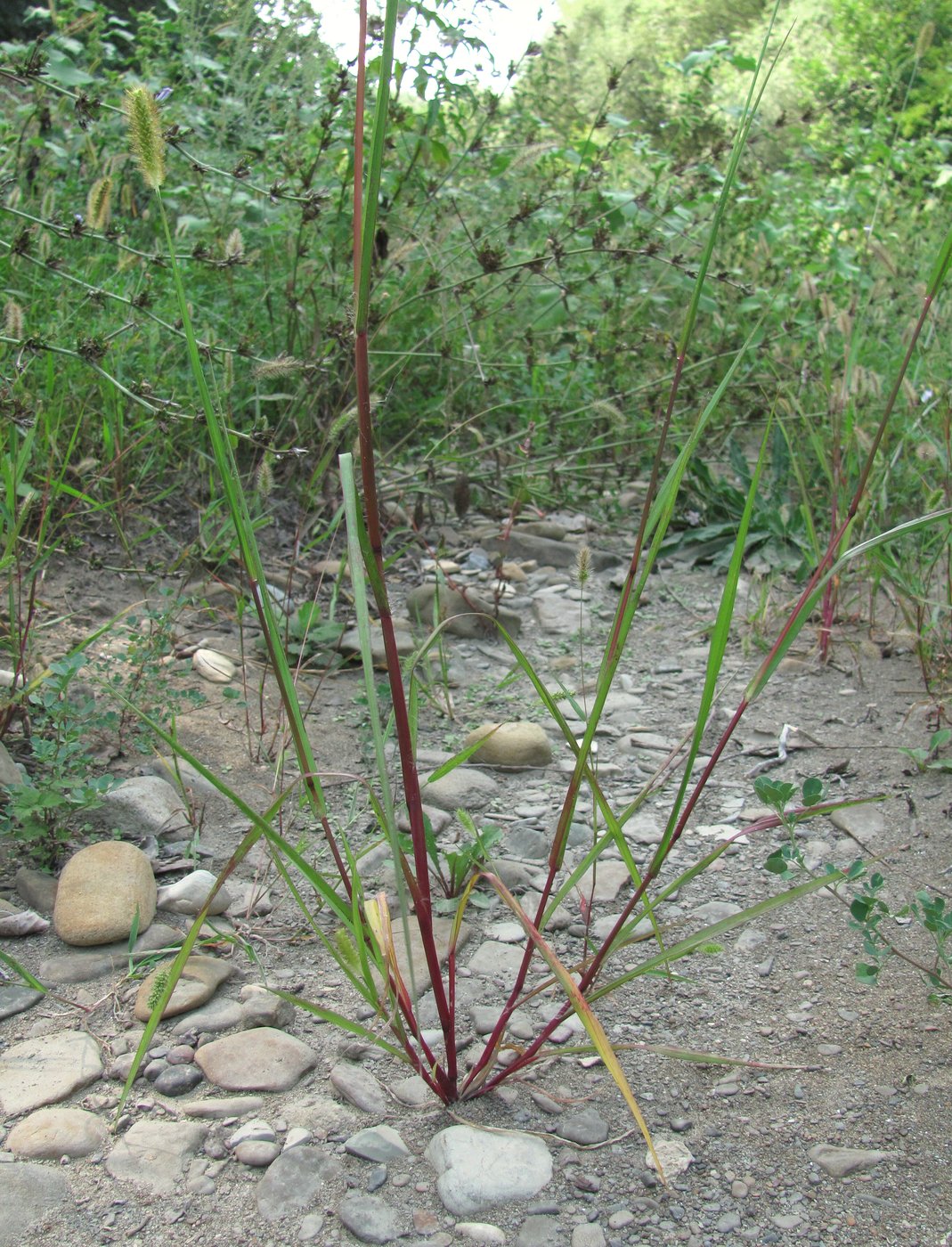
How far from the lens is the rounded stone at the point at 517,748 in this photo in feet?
7.08

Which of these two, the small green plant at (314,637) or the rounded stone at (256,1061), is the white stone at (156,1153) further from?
the small green plant at (314,637)

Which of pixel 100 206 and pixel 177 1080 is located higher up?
pixel 100 206

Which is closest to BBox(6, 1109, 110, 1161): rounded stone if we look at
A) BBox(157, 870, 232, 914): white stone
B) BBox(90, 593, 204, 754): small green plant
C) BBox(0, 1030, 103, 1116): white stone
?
BBox(0, 1030, 103, 1116): white stone

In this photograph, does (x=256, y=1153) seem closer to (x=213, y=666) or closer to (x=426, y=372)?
(x=213, y=666)

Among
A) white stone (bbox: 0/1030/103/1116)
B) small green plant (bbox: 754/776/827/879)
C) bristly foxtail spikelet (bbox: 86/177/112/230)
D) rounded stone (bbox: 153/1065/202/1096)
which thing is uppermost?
bristly foxtail spikelet (bbox: 86/177/112/230)

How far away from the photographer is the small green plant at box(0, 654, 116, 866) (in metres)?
1.62

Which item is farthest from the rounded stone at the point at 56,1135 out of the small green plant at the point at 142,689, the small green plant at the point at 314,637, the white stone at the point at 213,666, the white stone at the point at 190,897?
the small green plant at the point at 314,637

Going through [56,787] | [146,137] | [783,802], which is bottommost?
[56,787]

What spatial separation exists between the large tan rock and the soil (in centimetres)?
5

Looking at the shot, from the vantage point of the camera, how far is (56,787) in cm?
164

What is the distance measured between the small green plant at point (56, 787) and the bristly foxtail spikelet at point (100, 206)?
77cm

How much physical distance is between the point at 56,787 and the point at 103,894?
0.62 feet

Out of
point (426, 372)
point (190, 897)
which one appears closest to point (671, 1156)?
point (190, 897)

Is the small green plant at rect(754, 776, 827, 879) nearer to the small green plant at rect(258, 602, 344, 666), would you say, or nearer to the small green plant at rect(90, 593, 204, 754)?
the small green plant at rect(90, 593, 204, 754)
